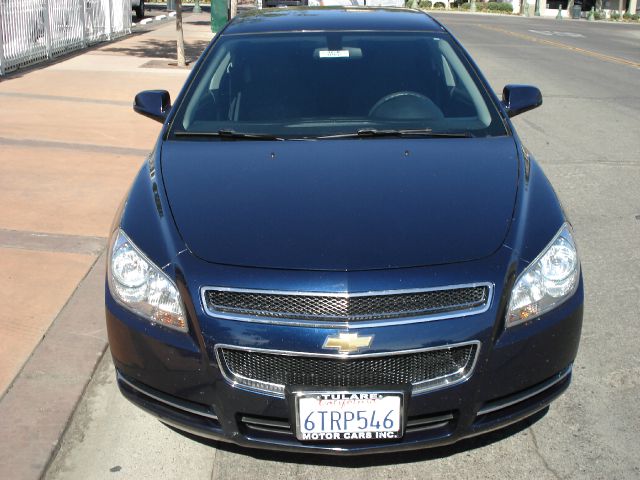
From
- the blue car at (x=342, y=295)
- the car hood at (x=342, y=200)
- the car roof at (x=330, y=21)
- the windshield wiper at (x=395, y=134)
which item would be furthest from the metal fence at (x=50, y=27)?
the blue car at (x=342, y=295)

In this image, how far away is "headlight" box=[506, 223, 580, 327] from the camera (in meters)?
3.16

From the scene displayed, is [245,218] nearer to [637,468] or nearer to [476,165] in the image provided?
[476,165]

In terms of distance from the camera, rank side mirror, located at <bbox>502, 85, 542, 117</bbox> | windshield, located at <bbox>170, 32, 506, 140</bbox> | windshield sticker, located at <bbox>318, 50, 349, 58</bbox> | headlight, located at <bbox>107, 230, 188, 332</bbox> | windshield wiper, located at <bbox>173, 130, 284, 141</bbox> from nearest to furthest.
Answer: headlight, located at <bbox>107, 230, 188, 332</bbox>, windshield wiper, located at <bbox>173, 130, 284, 141</bbox>, windshield, located at <bbox>170, 32, 506, 140</bbox>, windshield sticker, located at <bbox>318, 50, 349, 58</bbox>, side mirror, located at <bbox>502, 85, 542, 117</bbox>

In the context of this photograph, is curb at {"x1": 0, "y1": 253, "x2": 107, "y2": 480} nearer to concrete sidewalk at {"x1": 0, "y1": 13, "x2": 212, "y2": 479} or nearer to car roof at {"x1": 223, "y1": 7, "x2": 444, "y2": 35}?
concrete sidewalk at {"x1": 0, "y1": 13, "x2": 212, "y2": 479}

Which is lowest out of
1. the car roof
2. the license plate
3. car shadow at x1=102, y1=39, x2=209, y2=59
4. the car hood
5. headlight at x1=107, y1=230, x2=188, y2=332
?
car shadow at x1=102, y1=39, x2=209, y2=59

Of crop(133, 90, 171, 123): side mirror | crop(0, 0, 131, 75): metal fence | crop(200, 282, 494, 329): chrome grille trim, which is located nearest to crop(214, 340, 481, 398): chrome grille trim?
crop(200, 282, 494, 329): chrome grille trim

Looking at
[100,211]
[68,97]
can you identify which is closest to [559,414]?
[100,211]

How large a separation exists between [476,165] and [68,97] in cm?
963

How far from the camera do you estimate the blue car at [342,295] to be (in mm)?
3018

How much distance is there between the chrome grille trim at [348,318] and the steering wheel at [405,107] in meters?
1.63

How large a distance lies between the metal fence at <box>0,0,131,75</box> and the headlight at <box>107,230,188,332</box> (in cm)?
1194

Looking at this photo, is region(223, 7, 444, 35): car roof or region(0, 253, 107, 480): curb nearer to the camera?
region(0, 253, 107, 480): curb

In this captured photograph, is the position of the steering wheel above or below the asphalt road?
above

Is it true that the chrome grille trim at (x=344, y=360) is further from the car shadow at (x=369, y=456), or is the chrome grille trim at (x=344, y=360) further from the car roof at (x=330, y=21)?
the car roof at (x=330, y=21)
